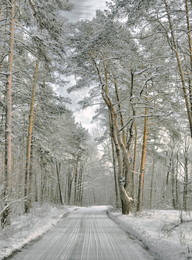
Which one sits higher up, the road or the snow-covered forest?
the snow-covered forest

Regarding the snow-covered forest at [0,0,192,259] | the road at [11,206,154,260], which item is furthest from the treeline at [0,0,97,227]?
the road at [11,206,154,260]

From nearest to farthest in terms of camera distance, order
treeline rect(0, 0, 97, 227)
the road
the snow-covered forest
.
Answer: the road → the snow-covered forest → treeline rect(0, 0, 97, 227)

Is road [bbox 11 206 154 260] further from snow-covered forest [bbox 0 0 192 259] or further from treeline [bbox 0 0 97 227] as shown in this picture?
snow-covered forest [bbox 0 0 192 259]

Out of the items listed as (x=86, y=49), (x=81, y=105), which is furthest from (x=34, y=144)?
(x=86, y=49)

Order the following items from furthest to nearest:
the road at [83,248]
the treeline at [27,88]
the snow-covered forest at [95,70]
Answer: the treeline at [27,88] → the snow-covered forest at [95,70] → the road at [83,248]

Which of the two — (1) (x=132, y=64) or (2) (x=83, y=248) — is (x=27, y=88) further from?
(2) (x=83, y=248)

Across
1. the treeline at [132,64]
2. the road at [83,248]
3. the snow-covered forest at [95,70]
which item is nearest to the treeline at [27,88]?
the snow-covered forest at [95,70]

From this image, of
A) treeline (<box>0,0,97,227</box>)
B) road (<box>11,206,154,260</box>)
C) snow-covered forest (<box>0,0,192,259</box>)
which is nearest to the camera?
road (<box>11,206,154,260</box>)

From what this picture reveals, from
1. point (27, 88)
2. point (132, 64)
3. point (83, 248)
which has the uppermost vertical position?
point (132, 64)

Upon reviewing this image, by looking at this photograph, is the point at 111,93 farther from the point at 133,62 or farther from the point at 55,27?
the point at 55,27

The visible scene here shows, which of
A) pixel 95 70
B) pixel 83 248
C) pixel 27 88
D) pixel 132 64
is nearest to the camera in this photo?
pixel 83 248

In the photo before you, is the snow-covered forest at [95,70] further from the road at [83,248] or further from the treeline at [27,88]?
the road at [83,248]

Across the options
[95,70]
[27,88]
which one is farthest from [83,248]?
[95,70]

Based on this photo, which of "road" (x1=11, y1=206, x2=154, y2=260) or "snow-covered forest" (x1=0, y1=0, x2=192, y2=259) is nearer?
"road" (x1=11, y1=206, x2=154, y2=260)
